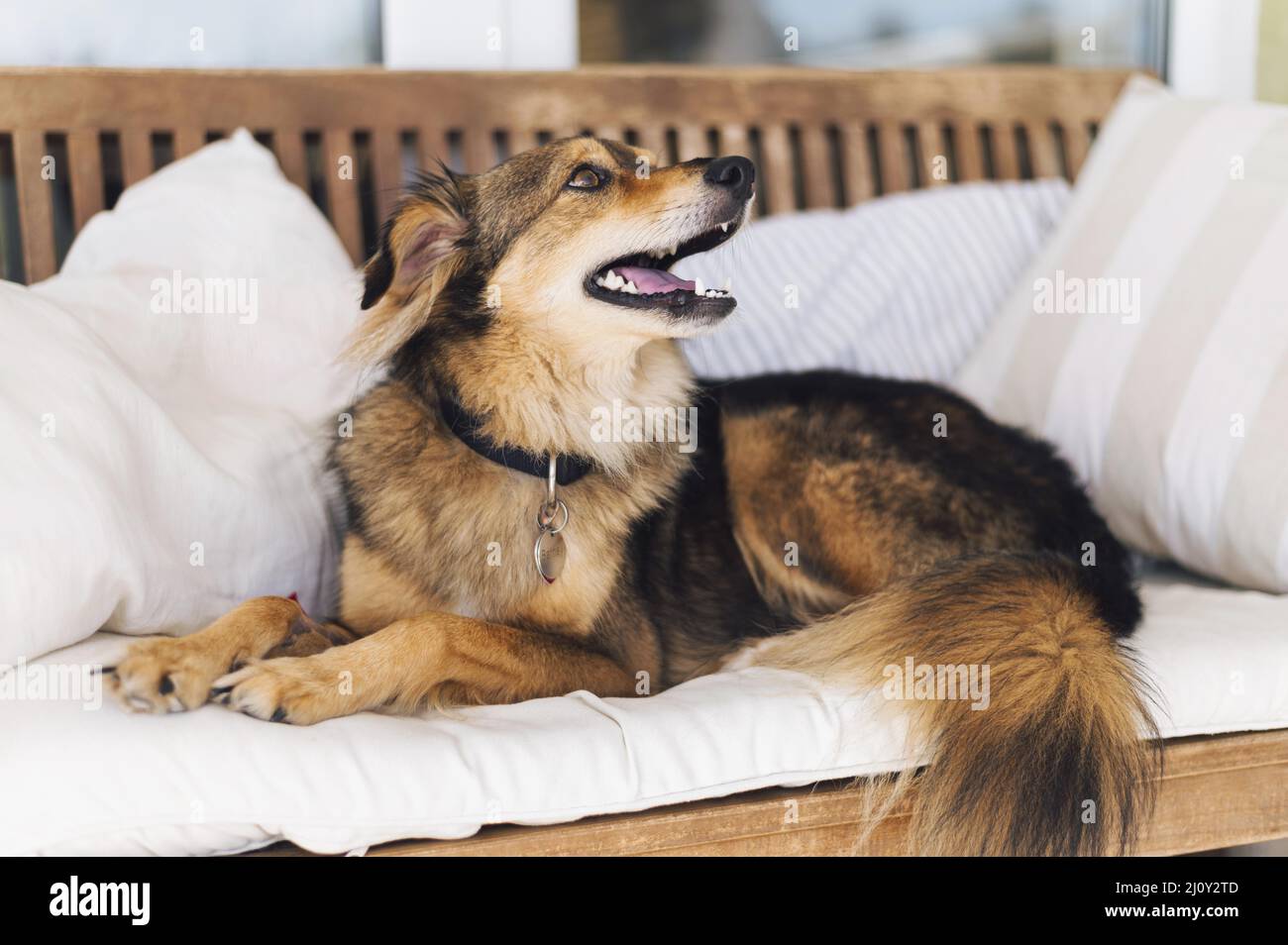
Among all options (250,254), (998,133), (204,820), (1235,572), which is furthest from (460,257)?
(998,133)

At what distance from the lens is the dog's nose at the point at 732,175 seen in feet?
5.43

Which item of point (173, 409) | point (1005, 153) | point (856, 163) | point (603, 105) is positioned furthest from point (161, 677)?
point (1005, 153)

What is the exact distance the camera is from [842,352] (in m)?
2.45

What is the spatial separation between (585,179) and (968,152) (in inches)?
51.2

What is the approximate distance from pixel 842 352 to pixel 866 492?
585mm

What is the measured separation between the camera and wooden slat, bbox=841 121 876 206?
103 inches

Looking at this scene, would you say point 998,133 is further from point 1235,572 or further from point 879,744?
point 879,744

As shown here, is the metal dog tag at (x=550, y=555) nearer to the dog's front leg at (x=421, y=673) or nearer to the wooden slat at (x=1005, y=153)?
the dog's front leg at (x=421, y=673)

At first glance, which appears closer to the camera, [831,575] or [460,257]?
[460,257]

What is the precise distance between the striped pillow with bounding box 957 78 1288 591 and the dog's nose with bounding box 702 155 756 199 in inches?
33.6

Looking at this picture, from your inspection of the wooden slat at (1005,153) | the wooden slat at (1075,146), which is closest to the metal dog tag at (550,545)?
the wooden slat at (1005,153)

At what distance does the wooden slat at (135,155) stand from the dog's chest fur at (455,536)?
89 centimetres

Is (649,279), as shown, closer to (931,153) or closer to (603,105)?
(603,105)

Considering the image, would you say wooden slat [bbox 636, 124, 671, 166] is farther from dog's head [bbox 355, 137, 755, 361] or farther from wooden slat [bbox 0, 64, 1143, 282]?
dog's head [bbox 355, 137, 755, 361]
